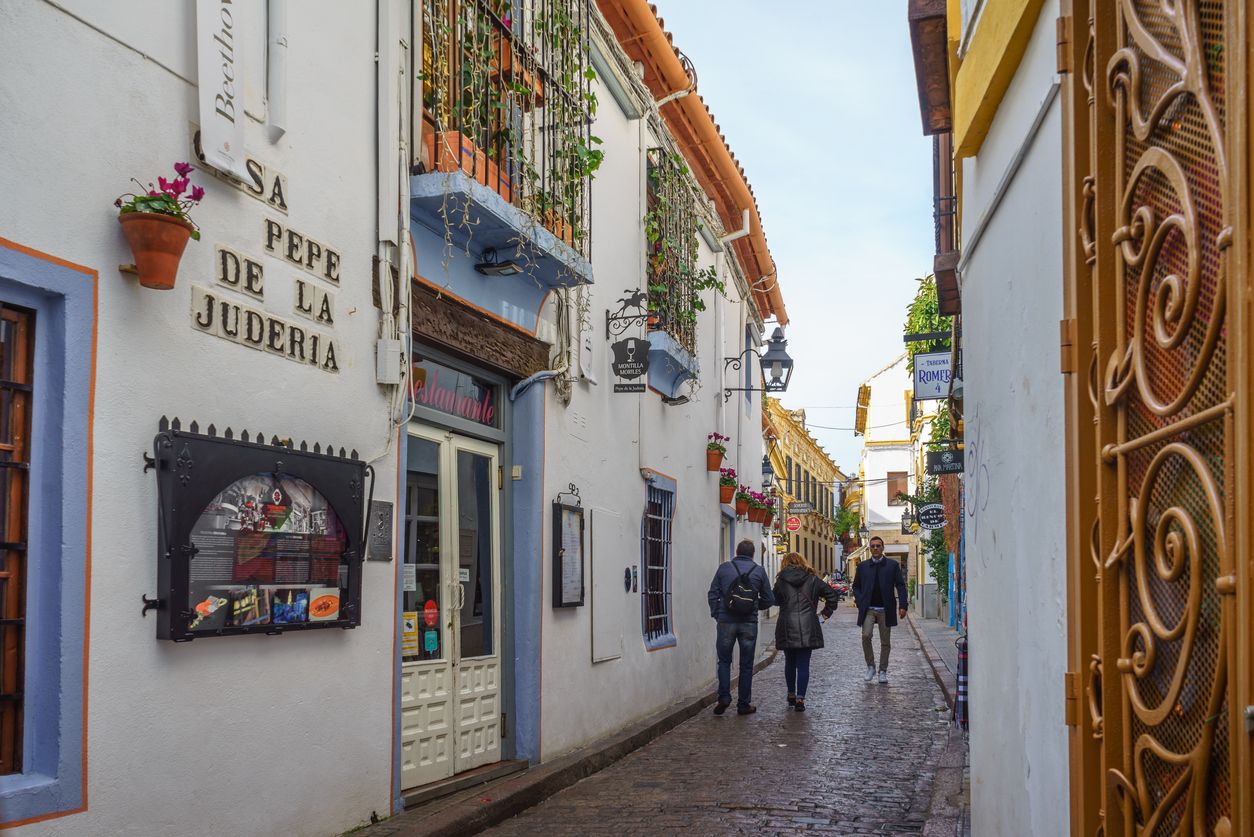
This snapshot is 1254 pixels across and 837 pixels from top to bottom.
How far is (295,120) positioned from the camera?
593 centimetres

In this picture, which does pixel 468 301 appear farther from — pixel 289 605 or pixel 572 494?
pixel 289 605

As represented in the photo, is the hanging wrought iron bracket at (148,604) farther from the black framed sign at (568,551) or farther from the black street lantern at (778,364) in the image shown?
the black street lantern at (778,364)

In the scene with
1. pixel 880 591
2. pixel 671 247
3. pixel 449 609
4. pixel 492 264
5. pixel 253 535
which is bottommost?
pixel 880 591

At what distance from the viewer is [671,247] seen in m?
13.2

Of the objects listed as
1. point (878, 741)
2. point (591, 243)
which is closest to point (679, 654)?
point (878, 741)

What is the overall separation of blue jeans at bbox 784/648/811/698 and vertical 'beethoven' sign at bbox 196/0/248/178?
8567 mm

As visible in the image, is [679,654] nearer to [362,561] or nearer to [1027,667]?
[362,561]

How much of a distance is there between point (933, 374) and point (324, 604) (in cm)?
882

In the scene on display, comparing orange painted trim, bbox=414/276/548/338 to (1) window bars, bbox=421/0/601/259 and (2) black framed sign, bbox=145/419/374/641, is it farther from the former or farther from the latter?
(2) black framed sign, bbox=145/419/374/641

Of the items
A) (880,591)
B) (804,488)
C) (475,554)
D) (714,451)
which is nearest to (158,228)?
(475,554)

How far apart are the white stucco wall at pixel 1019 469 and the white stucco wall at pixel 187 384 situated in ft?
9.90

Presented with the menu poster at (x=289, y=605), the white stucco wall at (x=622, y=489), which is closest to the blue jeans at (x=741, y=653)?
the white stucco wall at (x=622, y=489)

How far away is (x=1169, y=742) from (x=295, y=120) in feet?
15.5

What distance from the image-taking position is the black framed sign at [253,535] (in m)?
4.91
